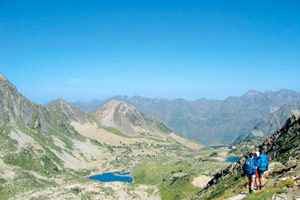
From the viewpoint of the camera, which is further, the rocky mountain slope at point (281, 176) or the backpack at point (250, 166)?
the backpack at point (250, 166)

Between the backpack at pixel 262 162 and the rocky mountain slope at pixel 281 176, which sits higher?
the backpack at pixel 262 162

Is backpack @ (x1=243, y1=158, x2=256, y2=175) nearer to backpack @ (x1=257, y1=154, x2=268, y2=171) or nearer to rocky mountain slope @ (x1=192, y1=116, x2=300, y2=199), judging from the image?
backpack @ (x1=257, y1=154, x2=268, y2=171)

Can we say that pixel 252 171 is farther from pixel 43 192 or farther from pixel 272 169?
pixel 43 192

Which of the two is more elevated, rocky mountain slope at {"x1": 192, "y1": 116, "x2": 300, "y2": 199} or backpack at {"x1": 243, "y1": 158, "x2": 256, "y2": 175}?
backpack at {"x1": 243, "y1": 158, "x2": 256, "y2": 175}

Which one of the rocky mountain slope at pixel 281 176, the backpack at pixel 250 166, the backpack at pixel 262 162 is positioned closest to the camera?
the rocky mountain slope at pixel 281 176

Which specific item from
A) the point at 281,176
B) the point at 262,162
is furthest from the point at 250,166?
the point at 281,176

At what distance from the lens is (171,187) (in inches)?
5148

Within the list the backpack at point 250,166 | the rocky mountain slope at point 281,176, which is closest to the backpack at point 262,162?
the backpack at point 250,166

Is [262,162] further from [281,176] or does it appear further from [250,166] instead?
[281,176]

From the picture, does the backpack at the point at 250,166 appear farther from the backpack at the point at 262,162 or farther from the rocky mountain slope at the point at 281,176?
the rocky mountain slope at the point at 281,176

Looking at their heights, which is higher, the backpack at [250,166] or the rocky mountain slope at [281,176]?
the backpack at [250,166]

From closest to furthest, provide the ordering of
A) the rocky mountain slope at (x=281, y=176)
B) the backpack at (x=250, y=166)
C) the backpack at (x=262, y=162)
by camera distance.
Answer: the rocky mountain slope at (x=281, y=176) → the backpack at (x=262, y=162) → the backpack at (x=250, y=166)

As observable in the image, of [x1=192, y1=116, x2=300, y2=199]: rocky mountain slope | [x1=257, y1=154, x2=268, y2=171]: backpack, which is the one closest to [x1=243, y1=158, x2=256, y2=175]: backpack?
[x1=257, y1=154, x2=268, y2=171]: backpack

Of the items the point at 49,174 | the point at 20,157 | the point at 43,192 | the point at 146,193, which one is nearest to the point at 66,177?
the point at 49,174
